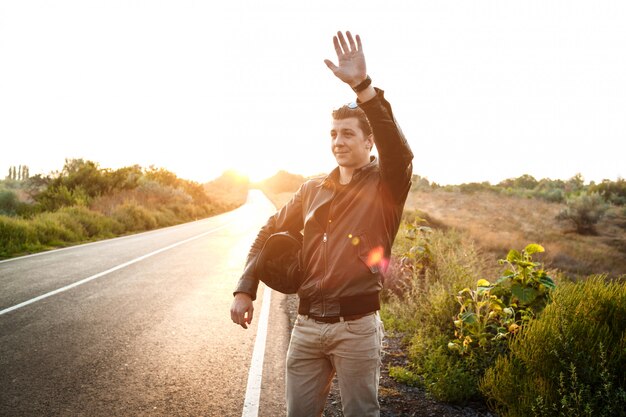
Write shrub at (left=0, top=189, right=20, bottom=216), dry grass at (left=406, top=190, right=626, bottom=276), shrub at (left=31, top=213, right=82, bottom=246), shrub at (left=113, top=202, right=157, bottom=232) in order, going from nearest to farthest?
dry grass at (left=406, top=190, right=626, bottom=276) < shrub at (left=31, top=213, right=82, bottom=246) < shrub at (left=0, top=189, right=20, bottom=216) < shrub at (left=113, top=202, right=157, bottom=232)

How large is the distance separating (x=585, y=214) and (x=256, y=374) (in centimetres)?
2373

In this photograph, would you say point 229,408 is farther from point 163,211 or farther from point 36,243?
point 163,211

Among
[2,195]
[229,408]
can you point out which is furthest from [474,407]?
[2,195]

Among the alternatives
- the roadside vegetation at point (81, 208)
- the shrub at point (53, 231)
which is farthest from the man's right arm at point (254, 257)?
the shrub at point (53, 231)

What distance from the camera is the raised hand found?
6.30ft

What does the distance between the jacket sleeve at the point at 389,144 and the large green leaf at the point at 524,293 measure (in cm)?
263

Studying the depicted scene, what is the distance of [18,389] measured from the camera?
12.7 ft

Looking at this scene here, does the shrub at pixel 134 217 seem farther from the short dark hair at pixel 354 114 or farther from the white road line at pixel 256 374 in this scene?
the short dark hair at pixel 354 114

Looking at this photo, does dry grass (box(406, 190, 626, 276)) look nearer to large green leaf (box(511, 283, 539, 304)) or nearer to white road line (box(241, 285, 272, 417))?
large green leaf (box(511, 283, 539, 304))

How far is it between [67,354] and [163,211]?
71.4ft

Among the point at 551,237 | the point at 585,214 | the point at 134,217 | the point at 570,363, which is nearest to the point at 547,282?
the point at 570,363

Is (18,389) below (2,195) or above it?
below

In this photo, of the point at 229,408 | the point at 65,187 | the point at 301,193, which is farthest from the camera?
the point at 65,187

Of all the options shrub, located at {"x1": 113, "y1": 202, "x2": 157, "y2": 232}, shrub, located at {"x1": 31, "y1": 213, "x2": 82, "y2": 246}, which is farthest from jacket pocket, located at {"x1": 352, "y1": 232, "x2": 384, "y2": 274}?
shrub, located at {"x1": 113, "y1": 202, "x2": 157, "y2": 232}
